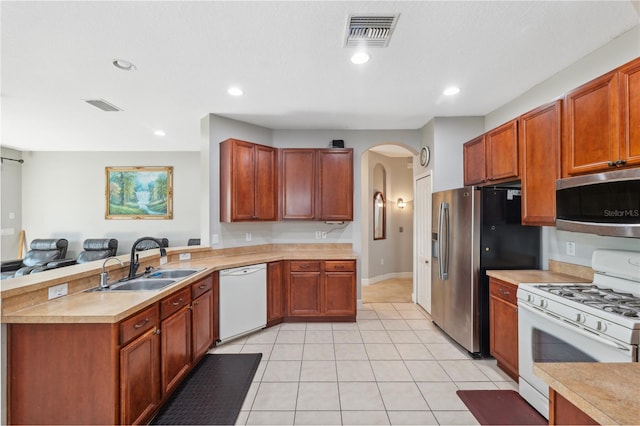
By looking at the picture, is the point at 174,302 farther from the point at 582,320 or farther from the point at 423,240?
the point at 423,240

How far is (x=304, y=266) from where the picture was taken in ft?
12.4

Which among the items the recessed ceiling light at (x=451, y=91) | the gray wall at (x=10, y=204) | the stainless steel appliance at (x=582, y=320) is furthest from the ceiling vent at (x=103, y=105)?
the stainless steel appliance at (x=582, y=320)

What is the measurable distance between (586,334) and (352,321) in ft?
8.36

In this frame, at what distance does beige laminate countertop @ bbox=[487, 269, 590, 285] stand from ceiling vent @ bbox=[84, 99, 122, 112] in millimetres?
4698

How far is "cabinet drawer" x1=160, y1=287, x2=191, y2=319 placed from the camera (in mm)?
2141

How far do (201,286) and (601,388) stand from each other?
113 inches

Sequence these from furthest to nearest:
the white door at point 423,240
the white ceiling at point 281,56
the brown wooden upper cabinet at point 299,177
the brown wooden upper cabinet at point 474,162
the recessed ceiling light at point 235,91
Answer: the brown wooden upper cabinet at point 299,177
the white door at point 423,240
the brown wooden upper cabinet at point 474,162
the recessed ceiling light at point 235,91
the white ceiling at point 281,56

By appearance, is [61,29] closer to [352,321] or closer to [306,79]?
[306,79]

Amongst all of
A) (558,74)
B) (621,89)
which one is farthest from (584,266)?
(558,74)

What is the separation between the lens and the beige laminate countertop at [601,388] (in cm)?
76

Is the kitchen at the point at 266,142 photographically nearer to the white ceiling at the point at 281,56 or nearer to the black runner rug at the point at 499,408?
the white ceiling at the point at 281,56

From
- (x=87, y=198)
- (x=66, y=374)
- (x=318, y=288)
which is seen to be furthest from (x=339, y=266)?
(x=87, y=198)

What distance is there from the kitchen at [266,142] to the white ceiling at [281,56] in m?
0.15

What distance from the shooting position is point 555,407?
38.3 inches
